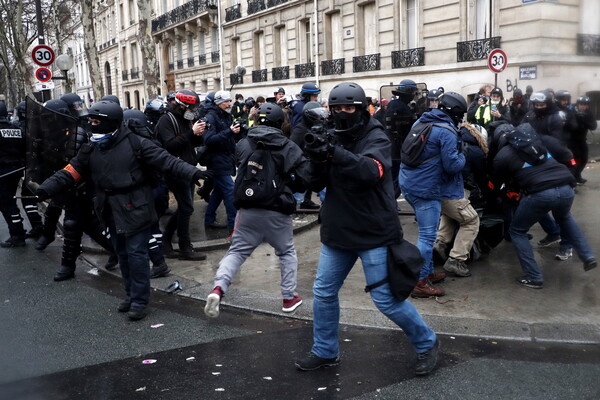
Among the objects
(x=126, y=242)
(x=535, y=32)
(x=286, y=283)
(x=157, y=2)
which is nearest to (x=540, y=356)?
(x=286, y=283)

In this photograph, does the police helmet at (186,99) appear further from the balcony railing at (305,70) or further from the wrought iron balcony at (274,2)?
the wrought iron balcony at (274,2)

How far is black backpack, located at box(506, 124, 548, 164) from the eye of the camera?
5.14 metres

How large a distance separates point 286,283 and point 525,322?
6.07 feet

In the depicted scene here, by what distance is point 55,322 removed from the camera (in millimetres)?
4953

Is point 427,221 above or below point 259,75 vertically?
below

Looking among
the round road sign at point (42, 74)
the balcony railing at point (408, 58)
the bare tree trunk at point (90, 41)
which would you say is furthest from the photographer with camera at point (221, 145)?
the balcony railing at point (408, 58)

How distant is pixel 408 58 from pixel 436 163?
16856 mm

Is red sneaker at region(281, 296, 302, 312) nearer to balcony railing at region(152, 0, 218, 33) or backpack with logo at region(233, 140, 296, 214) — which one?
backpack with logo at region(233, 140, 296, 214)

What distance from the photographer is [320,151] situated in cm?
317

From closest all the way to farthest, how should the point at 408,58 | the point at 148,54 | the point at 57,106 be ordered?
the point at 57,106 < the point at 148,54 < the point at 408,58

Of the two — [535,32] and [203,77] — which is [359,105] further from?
[203,77]

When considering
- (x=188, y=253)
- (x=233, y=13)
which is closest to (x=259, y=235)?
(x=188, y=253)

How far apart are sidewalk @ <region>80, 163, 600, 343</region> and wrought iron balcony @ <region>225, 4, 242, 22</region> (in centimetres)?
2583

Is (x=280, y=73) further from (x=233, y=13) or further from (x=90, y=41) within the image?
(x=90, y=41)
